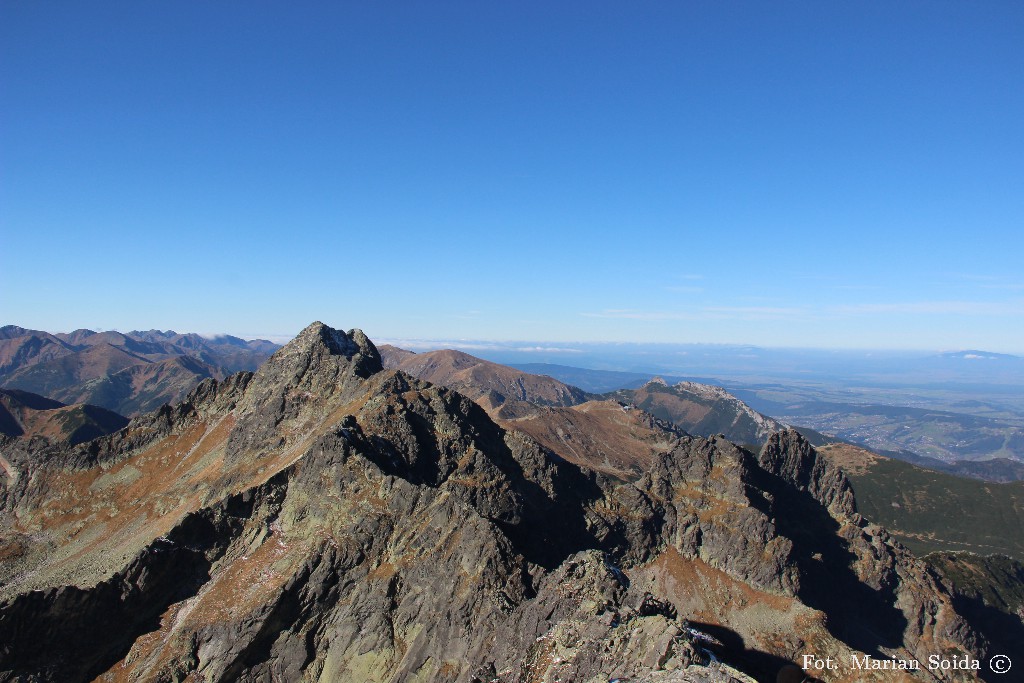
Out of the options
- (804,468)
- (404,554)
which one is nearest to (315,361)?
(404,554)

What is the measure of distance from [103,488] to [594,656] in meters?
86.3

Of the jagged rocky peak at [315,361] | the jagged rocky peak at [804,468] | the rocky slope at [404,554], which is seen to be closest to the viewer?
the rocky slope at [404,554]

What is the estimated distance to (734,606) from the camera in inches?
3346

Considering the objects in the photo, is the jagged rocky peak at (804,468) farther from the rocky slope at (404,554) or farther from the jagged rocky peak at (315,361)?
the jagged rocky peak at (315,361)

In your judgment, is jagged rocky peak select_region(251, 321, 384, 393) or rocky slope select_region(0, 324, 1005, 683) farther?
jagged rocky peak select_region(251, 321, 384, 393)

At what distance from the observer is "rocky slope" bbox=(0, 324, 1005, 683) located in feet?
166

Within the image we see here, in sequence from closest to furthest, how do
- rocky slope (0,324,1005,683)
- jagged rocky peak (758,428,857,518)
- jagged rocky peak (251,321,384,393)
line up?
rocky slope (0,324,1005,683) → jagged rocky peak (251,321,384,393) → jagged rocky peak (758,428,857,518)

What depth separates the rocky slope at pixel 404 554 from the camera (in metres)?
50.5

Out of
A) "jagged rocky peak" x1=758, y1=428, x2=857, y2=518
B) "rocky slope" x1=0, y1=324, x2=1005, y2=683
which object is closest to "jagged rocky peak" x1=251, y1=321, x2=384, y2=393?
"rocky slope" x1=0, y1=324, x2=1005, y2=683

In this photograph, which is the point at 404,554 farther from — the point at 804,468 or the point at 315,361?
the point at 804,468

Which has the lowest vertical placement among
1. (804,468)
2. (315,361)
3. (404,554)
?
(804,468)

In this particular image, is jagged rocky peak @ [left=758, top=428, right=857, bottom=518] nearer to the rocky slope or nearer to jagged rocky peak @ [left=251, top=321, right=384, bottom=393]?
the rocky slope

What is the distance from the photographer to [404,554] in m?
60.2

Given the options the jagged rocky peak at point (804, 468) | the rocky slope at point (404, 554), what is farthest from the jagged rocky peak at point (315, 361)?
the jagged rocky peak at point (804, 468)
